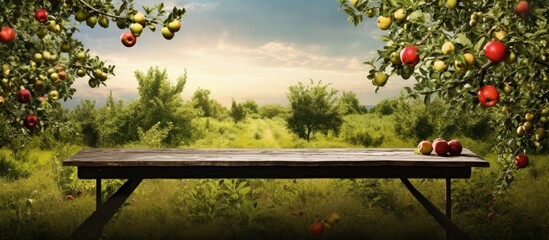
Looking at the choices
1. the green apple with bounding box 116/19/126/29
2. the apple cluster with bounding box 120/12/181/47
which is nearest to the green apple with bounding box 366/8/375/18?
the apple cluster with bounding box 120/12/181/47

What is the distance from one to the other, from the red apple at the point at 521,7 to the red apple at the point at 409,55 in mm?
650

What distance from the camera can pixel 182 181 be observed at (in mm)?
7652

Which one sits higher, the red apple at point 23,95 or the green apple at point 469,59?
the green apple at point 469,59

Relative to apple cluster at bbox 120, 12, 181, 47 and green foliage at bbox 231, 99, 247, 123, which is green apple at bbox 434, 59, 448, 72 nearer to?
apple cluster at bbox 120, 12, 181, 47

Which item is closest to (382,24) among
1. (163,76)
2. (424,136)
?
(424,136)

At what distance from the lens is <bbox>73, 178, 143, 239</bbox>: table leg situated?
2.98 metres

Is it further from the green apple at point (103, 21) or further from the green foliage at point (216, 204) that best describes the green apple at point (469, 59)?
the green foliage at point (216, 204)

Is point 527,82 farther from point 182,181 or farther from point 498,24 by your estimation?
point 182,181

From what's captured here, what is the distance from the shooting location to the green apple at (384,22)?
3459 millimetres

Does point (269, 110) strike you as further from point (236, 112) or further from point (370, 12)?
point (370, 12)

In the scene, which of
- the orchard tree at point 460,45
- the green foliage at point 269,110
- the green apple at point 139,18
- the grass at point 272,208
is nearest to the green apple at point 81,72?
the green apple at point 139,18

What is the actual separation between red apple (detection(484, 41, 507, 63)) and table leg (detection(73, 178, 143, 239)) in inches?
90.1

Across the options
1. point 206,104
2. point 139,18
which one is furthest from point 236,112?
point 139,18

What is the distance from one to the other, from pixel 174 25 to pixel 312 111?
376 inches
